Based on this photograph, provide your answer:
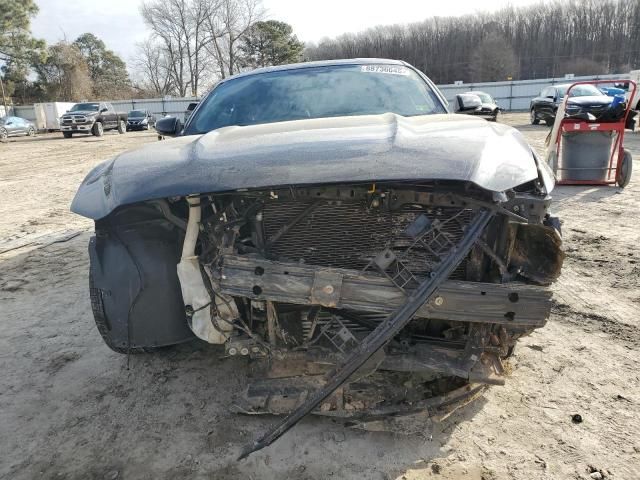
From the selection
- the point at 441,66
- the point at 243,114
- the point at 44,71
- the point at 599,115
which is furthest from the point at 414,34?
the point at 243,114

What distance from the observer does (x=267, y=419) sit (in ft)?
7.81

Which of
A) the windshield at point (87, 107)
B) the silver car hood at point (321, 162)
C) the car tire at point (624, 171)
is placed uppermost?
the windshield at point (87, 107)

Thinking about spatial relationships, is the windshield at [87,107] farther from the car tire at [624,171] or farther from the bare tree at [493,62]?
the bare tree at [493,62]

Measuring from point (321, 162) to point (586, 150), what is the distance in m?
7.44

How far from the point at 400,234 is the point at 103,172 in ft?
4.88

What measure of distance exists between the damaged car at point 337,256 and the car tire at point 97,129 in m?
24.5

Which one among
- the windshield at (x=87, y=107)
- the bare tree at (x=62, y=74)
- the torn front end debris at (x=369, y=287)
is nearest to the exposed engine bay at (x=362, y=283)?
the torn front end debris at (x=369, y=287)

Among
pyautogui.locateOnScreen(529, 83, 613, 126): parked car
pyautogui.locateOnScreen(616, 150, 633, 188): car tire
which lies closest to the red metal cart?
pyautogui.locateOnScreen(616, 150, 633, 188): car tire

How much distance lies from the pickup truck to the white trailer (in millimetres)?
5784

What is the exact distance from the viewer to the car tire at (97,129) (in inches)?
945

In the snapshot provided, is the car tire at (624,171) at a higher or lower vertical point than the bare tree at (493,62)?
lower

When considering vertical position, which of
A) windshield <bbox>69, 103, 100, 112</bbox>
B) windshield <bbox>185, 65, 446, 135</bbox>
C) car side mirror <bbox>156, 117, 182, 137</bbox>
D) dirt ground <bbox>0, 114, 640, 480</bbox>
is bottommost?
dirt ground <bbox>0, 114, 640, 480</bbox>

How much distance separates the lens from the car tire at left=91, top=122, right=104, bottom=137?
24.0 metres

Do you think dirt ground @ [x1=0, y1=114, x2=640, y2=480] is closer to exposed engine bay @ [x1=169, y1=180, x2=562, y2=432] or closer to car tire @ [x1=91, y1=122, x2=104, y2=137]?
exposed engine bay @ [x1=169, y1=180, x2=562, y2=432]
